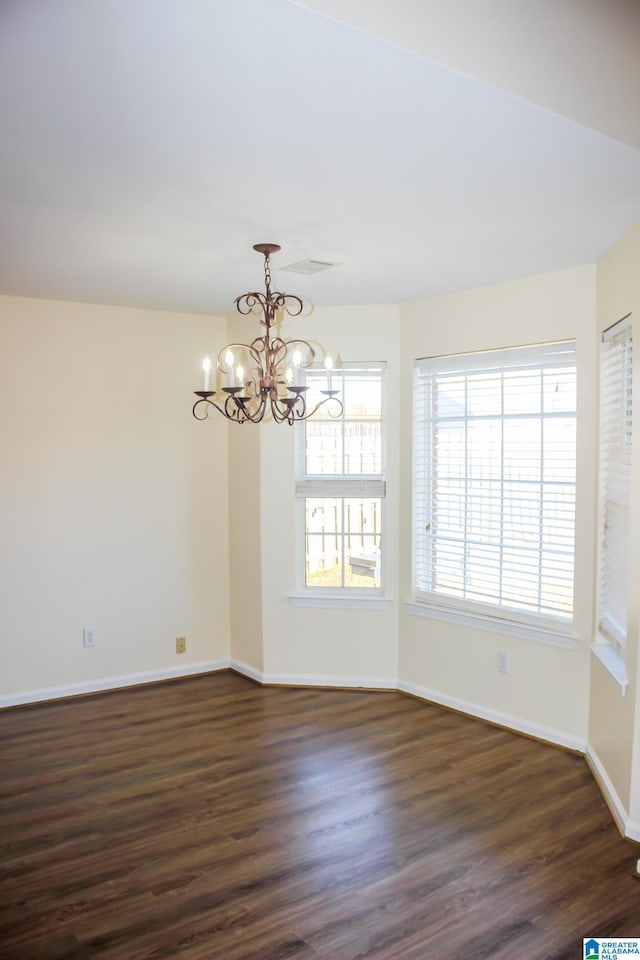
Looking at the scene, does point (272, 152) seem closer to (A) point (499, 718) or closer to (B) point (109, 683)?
(A) point (499, 718)

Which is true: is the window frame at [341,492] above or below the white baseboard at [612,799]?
above

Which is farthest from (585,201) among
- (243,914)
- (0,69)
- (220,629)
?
(220,629)

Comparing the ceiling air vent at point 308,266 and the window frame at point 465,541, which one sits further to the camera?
the window frame at point 465,541

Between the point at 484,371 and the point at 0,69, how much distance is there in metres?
3.11

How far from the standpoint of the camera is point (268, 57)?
176cm

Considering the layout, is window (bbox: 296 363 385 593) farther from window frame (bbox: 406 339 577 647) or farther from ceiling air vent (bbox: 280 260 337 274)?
ceiling air vent (bbox: 280 260 337 274)

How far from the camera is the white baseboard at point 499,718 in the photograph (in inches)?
156

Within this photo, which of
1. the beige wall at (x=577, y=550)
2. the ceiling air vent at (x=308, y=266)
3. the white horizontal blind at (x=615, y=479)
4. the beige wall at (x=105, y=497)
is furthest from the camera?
the beige wall at (x=105, y=497)

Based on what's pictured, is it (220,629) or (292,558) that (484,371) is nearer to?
(292,558)

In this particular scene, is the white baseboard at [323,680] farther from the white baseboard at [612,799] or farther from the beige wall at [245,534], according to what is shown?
the white baseboard at [612,799]

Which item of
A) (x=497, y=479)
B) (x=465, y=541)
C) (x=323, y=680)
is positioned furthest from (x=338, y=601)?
(x=497, y=479)

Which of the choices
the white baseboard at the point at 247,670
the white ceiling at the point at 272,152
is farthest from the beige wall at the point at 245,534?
the white ceiling at the point at 272,152

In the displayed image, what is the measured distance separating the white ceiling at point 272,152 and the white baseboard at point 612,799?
2.46 m

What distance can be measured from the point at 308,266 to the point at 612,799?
114 inches
